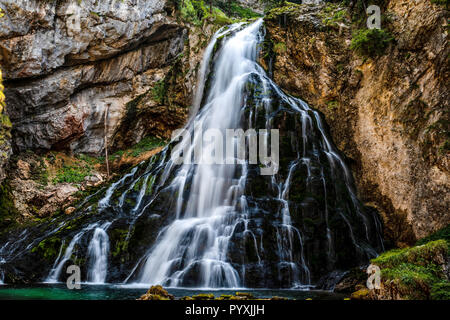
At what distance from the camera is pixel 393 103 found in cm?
1359

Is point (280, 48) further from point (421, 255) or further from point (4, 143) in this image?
point (4, 143)

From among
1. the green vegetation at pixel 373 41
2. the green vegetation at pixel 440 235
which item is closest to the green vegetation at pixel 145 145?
the green vegetation at pixel 373 41

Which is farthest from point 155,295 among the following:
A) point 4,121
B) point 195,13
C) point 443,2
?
point 195,13

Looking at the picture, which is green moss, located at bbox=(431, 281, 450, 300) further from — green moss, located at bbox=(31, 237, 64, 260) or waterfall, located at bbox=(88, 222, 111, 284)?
green moss, located at bbox=(31, 237, 64, 260)

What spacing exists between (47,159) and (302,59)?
632 inches

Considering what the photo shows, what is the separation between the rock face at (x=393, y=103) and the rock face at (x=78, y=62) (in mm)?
9074

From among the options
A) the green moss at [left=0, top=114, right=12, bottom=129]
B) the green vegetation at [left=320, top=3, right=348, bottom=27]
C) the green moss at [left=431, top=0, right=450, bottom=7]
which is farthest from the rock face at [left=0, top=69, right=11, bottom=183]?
the green moss at [left=431, top=0, right=450, bottom=7]

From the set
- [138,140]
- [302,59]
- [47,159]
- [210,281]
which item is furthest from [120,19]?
[210,281]

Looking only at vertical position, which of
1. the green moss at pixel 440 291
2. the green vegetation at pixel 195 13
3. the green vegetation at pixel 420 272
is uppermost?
the green vegetation at pixel 195 13

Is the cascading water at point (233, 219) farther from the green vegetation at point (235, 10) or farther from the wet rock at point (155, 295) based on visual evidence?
the green vegetation at point (235, 10)

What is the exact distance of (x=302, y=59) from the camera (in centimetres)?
1912

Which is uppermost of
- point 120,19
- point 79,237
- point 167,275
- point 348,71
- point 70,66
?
point 120,19

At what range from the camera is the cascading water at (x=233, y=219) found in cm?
1105
